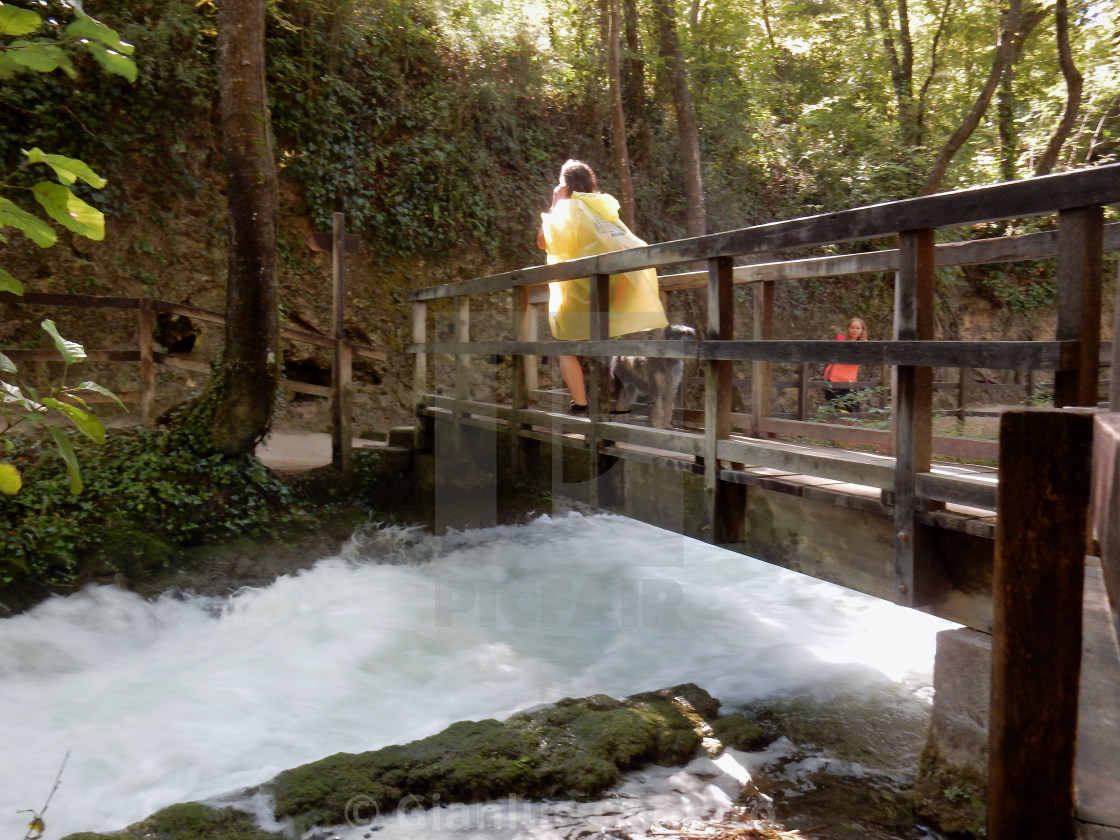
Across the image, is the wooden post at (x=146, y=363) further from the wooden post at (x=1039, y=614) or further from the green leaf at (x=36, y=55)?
the wooden post at (x=1039, y=614)

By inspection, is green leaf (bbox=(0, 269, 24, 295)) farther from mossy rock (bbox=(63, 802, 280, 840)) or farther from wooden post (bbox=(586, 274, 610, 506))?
wooden post (bbox=(586, 274, 610, 506))

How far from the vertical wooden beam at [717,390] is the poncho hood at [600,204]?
158 centimetres

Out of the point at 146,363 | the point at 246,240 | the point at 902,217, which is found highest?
the point at 246,240

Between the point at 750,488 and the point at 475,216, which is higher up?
the point at 475,216

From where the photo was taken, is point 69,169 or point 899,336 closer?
point 69,169

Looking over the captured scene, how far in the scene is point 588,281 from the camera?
5.89 m

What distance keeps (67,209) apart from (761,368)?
4.56 meters

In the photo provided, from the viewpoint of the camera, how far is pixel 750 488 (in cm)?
439

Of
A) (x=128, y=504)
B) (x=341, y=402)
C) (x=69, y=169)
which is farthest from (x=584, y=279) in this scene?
(x=69, y=169)

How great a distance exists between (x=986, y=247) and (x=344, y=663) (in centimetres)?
442

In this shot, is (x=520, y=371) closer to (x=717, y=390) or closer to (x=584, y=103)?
(x=717, y=390)

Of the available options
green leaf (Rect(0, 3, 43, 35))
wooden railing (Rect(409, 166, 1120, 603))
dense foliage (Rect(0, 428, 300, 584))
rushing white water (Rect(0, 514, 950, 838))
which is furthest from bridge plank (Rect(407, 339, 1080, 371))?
dense foliage (Rect(0, 428, 300, 584))

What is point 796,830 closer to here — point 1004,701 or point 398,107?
point 1004,701

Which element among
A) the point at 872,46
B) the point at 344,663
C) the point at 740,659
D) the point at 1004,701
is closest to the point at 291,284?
the point at 344,663
